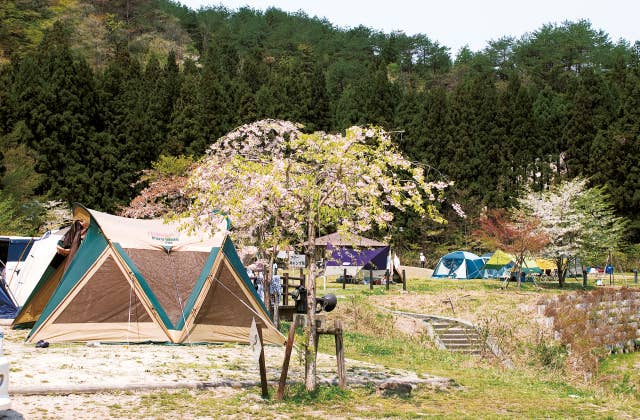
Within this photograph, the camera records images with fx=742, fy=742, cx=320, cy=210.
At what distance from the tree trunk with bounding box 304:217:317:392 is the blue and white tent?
97.2 ft

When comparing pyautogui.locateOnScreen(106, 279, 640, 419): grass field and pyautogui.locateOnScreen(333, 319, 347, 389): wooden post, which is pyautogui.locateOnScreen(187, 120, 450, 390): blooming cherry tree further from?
pyautogui.locateOnScreen(106, 279, 640, 419): grass field

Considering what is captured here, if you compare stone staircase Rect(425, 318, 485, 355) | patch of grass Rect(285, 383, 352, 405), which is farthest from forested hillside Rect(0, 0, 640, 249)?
patch of grass Rect(285, 383, 352, 405)

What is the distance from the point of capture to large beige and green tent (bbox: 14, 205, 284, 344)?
12.1 metres

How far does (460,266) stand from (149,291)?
2777 cm

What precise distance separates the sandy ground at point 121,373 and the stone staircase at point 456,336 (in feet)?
22.1

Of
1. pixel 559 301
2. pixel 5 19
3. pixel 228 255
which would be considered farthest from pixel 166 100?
pixel 228 255

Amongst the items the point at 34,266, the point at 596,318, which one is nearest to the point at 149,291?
the point at 34,266

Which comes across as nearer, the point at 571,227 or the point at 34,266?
the point at 34,266

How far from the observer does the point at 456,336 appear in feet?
63.4

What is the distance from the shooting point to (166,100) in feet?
165

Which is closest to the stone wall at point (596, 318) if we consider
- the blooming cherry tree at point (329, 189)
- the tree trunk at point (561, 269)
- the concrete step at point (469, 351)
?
the concrete step at point (469, 351)

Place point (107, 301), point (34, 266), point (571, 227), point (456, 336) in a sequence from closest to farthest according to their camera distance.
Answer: point (107, 301) → point (34, 266) → point (456, 336) → point (571, 227)

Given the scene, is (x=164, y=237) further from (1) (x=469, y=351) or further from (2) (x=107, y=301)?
(1) (x=469, y=351)

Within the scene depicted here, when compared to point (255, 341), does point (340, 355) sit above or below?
below
